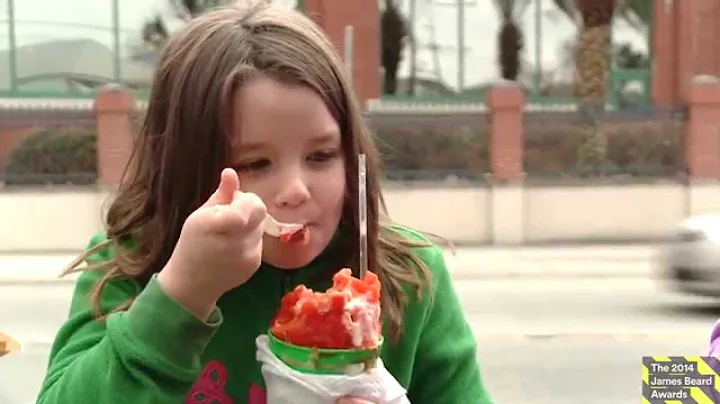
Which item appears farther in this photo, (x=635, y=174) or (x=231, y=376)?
(x=635, y=174)

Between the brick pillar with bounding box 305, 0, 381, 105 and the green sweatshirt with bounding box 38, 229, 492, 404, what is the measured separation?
1805 cm

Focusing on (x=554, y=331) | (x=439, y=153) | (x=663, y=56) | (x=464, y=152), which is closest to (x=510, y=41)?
(x=663, y=56)

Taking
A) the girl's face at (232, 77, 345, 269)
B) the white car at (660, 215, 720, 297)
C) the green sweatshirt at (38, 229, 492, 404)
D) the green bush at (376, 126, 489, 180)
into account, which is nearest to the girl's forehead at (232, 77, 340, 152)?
the girl's face at (232, 77, 345, 269)

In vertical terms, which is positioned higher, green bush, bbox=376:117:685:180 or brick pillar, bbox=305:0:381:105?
brick pillar, bbox=305:0:381:105

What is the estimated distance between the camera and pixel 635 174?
56.0 ft

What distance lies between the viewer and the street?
737cm

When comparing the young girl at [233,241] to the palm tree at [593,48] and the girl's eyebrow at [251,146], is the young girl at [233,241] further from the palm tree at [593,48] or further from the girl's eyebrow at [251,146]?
the palm tree at [593,48]

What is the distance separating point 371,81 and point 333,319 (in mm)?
19224

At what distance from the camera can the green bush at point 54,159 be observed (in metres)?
16.3

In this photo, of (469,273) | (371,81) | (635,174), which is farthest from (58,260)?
(635,174)

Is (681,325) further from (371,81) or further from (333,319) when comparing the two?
(371,81)

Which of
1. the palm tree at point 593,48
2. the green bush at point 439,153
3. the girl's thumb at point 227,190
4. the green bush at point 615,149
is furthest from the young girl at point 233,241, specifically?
the palm tree at point 593,48

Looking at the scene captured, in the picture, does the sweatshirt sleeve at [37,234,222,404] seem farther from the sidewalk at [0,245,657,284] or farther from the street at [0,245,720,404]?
the sidewalk at [0,245,657,284]

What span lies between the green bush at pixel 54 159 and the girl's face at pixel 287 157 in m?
15.4
